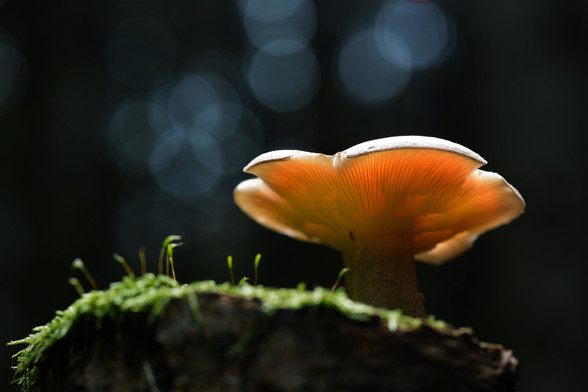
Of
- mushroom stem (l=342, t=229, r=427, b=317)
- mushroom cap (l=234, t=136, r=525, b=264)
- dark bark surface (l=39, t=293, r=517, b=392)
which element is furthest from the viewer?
mushroom stem (l=342, t=229, r=427, b=317)

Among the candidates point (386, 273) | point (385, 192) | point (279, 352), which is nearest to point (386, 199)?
point (385, 192)

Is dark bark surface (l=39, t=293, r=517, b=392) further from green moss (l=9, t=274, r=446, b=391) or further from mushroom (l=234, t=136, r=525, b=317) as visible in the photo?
mushroom (l=234, t=136, r=525, b=317)

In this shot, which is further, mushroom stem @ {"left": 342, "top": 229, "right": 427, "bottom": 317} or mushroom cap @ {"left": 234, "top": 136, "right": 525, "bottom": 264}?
mushroom stem @ {"left": 342, "top": 229, "right": 427, "bottom": 317}

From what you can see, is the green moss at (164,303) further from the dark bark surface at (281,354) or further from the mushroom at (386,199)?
the mushroom at (386,199)

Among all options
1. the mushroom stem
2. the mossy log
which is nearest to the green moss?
the mossy log

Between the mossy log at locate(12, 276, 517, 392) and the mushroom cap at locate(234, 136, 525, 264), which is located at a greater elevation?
the mushroom cap at locate(234, 136, 525, 264)

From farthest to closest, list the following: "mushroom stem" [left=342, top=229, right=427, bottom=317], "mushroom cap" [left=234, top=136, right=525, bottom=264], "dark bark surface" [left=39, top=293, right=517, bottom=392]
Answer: "mushroom stem" [left=342, top=229, right=427, bottom=317] < "mushroom cap" [left=234, top=136, right=525, bottom=264] < "dark bark surface" [left=39, top=293, right=517, bottom=392]

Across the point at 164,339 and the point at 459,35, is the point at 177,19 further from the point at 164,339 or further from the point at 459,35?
the point at 164,339

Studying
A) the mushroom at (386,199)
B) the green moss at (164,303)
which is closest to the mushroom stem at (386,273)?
the mushroom at (386,199)
